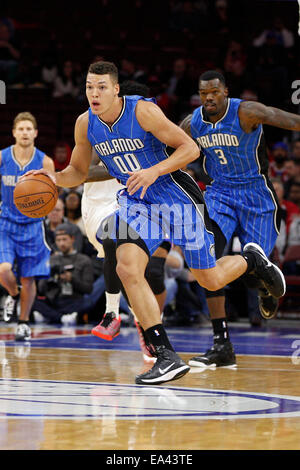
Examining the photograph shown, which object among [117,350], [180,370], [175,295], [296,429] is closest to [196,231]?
[180,370]

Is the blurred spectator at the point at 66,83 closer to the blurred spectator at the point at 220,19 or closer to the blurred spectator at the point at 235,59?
the blurred spectator at the point at 235,59

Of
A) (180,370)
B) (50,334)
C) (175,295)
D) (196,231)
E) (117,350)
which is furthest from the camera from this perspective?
(175,295)

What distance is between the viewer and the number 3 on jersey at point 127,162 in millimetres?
4743

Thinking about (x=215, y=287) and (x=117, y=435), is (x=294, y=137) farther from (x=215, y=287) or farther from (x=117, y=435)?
(x=117, y=435)

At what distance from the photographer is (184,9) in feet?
53.7

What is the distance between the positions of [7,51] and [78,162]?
1038 cm

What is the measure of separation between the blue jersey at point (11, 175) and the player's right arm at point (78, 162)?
9.11ft

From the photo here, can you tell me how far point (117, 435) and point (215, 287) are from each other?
214 centimetres

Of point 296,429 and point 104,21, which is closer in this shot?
point 296,429

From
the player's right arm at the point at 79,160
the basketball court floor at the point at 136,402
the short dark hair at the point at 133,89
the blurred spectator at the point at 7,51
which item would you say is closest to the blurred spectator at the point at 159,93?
the blurred spectator at the point at 7,51

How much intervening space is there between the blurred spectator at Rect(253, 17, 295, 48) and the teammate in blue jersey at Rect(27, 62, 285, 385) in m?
10.4

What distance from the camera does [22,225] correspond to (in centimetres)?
775

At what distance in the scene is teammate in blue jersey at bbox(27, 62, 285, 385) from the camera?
446 cm

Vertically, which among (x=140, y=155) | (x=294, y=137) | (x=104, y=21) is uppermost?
(x=104, y=21)
